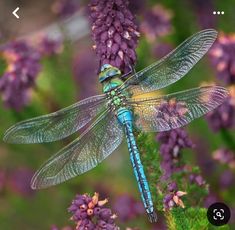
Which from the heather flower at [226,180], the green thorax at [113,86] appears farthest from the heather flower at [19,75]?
the heather flower at [226,180]

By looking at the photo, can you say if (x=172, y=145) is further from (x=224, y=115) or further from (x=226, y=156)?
(x=226, y=156)

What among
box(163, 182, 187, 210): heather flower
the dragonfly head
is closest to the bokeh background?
the dragonfly head

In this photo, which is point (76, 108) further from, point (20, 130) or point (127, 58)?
point (127, 58)

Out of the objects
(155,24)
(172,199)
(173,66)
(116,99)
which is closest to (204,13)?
(155,24)

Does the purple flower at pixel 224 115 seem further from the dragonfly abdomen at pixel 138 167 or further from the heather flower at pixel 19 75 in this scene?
the heather flower at pixel 19 75

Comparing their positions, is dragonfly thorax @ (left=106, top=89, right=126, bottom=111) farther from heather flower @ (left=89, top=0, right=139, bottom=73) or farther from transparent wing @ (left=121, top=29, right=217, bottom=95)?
heather flower @ (left=89, top=0, right=139, bottom=73)
